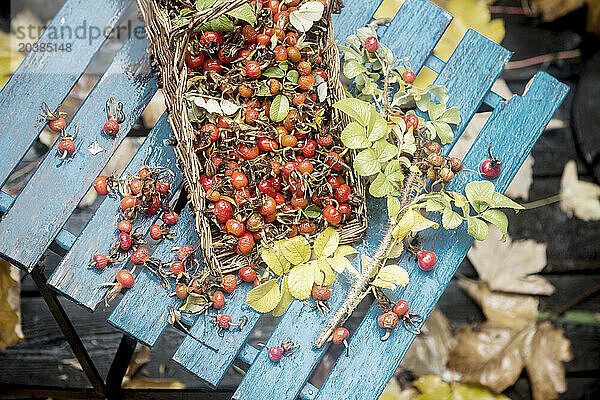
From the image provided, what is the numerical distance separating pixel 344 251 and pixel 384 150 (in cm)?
22

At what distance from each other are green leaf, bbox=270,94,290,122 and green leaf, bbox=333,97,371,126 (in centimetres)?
10

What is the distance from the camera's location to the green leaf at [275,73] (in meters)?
1.06

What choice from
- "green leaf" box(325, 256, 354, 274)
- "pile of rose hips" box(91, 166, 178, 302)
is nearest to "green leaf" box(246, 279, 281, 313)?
"green leaf" box(325, 256, 354, 274)

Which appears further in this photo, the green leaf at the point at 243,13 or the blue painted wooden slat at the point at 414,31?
the blue painted wooden slat at the point at 414,31

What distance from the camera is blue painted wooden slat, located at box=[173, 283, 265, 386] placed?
108 cm

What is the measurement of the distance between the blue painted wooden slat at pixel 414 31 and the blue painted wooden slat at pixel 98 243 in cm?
54

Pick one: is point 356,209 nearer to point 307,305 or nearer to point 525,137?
point 307,305

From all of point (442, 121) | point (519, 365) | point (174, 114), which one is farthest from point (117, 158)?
point (519, 365)

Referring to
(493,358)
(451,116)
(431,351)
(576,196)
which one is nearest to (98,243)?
(451,116)

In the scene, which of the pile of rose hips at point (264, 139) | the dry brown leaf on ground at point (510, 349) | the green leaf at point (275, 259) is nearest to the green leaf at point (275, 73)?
the pile of rose hips at point (264, 139)

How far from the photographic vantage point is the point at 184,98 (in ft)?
3.36

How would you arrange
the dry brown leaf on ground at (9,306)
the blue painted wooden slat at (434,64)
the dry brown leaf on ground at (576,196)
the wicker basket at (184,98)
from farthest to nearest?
the dry brown leaf on ground at (576,196) → the dry brown leaf on ground at (9,306) → the blue painted wooden slat at (434,64) → the wicker basket at (184,98)

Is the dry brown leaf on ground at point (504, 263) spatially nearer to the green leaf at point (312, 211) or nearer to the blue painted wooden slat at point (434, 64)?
the blue painted wooden slat at point (434, 64)

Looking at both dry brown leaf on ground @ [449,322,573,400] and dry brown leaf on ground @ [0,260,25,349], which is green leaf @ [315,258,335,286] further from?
dry brown leaf on ground @ [0,260,25,349]
